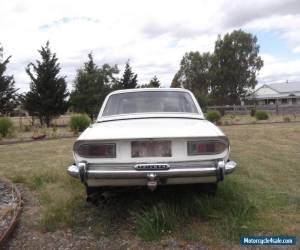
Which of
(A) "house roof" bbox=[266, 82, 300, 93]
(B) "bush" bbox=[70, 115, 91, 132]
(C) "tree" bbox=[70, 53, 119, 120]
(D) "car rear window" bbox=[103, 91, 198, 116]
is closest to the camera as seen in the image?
(D) "car rear window" bbox=[103, 91, 198, 116]

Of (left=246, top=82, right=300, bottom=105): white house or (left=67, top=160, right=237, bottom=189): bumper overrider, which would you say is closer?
(left=67, top=160, right=237, bottom=189): bumper overrider

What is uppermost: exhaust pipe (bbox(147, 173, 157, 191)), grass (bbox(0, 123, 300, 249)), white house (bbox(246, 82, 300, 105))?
white house (bbox(246, 82, 300, 105))

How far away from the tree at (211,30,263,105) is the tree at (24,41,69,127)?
34.0 m

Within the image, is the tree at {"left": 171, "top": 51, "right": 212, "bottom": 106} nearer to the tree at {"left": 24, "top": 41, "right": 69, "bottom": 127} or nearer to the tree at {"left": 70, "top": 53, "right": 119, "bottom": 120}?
the tree at {"left": 70, "top": 53, "right": 119, "bottom": 120}

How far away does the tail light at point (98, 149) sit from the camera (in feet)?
12.5

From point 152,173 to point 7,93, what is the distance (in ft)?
91.9

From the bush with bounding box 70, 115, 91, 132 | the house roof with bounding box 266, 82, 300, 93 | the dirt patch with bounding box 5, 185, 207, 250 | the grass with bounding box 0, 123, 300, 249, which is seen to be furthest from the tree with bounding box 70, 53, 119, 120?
the house roof with bounding box 266, 82, 300, 93

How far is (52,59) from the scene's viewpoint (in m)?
29.7

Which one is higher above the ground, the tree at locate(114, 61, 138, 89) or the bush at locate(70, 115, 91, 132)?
the tree at locate(114, 61, 138, 89)

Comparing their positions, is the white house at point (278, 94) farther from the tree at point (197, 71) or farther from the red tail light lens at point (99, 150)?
the red tail light lens at point (99, 150)

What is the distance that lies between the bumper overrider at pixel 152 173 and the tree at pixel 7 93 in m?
26.5

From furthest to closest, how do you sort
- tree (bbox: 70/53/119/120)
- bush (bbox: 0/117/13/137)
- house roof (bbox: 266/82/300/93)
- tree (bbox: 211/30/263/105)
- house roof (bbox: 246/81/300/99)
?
house roof (bbox: 266/82/300/93)
house roof (bbox: 246/81/300/99)
tree (bbox: 211/30/263/105)
tree (bbox: 70/53/119/120)
bush (bbox: 0/117/13/137)

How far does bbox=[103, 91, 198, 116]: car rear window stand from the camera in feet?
17.1

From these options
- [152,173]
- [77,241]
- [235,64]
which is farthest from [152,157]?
[235,64]
